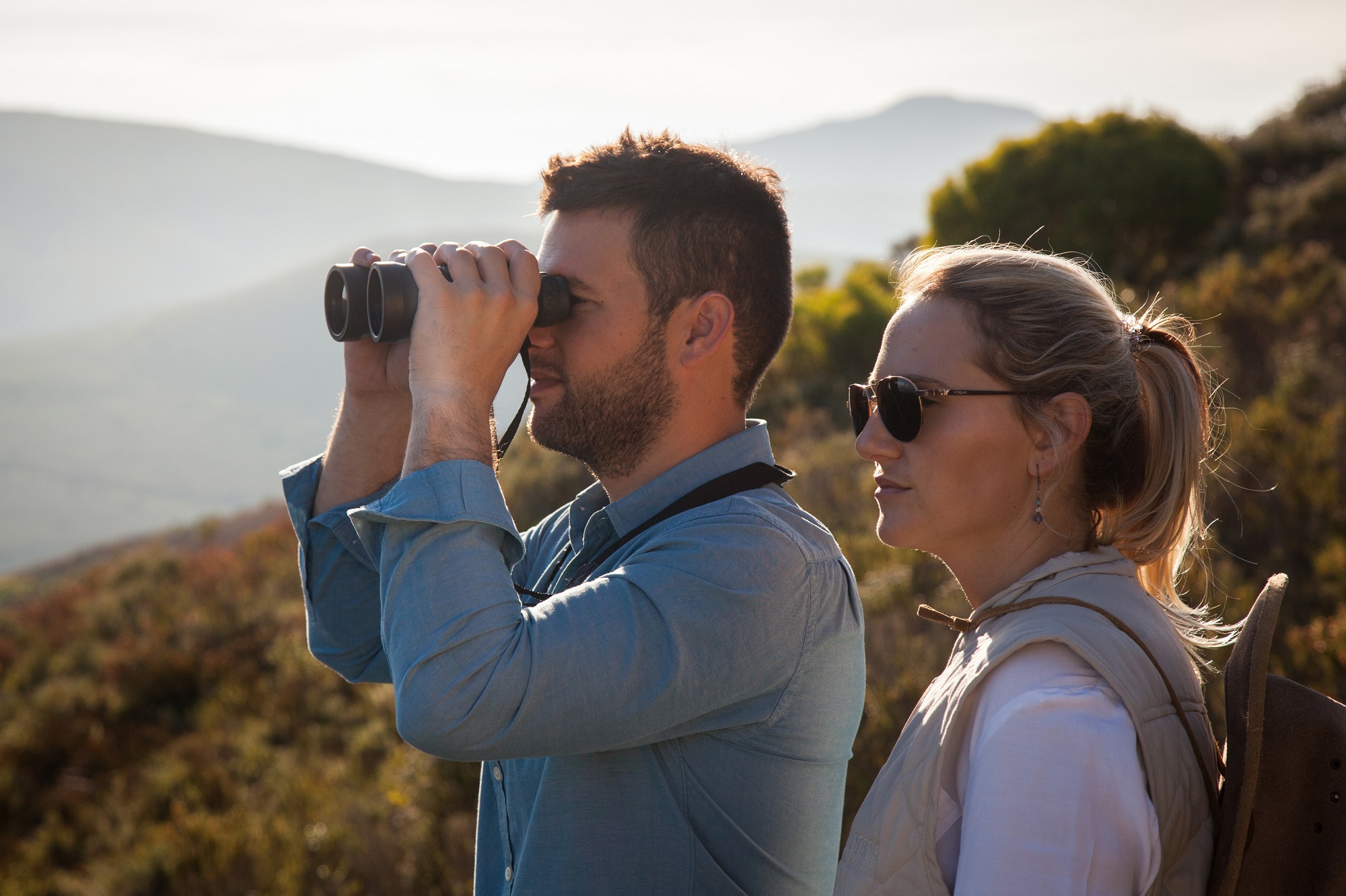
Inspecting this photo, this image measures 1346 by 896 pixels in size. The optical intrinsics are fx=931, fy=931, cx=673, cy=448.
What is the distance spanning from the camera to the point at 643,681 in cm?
117

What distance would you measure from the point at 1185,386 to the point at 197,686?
884cm

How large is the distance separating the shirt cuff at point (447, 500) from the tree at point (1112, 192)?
1199 cm

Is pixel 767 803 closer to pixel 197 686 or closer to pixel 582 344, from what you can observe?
pixel 582 344

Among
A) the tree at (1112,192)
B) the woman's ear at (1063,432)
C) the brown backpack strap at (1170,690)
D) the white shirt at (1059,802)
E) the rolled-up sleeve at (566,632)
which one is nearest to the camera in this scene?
the white shirt at (1059,802)

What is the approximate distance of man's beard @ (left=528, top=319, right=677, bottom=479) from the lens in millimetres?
1521

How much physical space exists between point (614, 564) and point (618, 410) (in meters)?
0.25

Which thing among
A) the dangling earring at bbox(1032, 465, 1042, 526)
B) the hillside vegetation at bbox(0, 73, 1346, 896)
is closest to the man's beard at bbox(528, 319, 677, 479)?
the dangling earring at bbox(1032, 465, 1042, 526)

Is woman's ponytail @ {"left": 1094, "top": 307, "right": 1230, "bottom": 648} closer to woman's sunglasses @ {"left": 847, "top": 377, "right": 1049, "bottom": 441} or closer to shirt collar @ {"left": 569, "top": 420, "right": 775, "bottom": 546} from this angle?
woman's sunglasses @ {"left": 847, "top": 377, "right": 1049, "bottom": 441}

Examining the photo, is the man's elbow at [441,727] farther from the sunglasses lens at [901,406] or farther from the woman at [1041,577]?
the sunglasses lens at [901,406]

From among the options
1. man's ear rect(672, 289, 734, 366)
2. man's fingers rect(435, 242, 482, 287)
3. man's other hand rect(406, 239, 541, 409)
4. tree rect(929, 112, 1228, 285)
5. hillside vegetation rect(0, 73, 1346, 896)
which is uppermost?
man's fingers rect(435, 242, 482, 287)

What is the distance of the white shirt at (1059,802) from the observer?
0.87m

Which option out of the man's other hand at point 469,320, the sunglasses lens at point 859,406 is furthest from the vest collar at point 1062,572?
the man's other hand at point 469,320

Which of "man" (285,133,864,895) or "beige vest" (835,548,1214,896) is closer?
"beige vest" (835,548,1214,896)

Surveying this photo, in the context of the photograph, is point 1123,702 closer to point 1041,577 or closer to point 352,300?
point 1041,577
